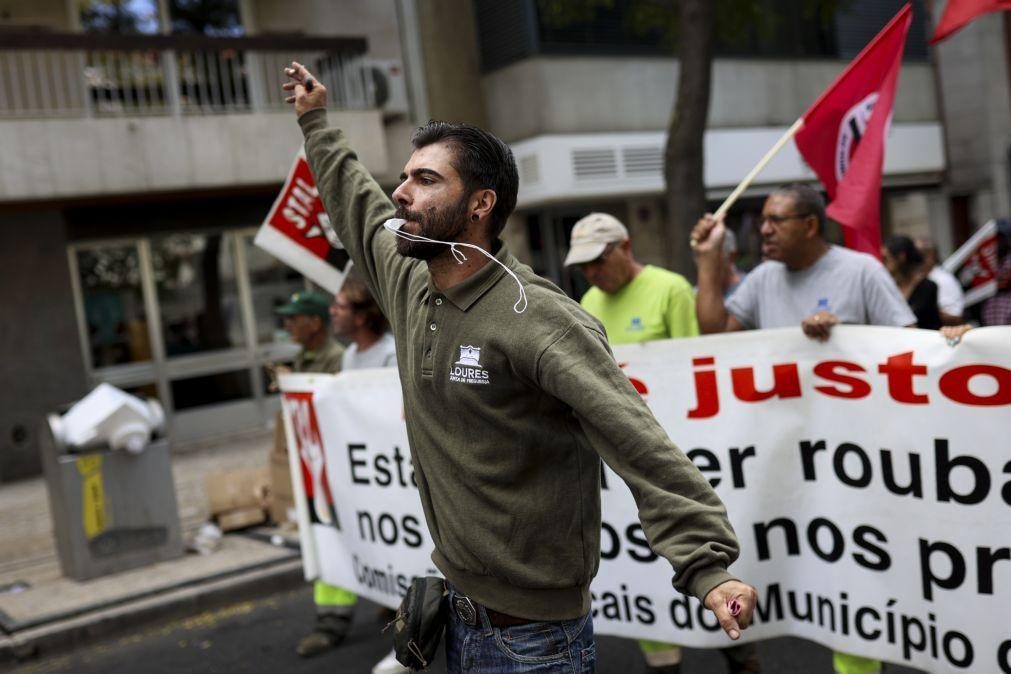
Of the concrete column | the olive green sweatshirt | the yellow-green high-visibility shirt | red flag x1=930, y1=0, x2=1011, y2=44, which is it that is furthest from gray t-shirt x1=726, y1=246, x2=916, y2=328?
the concrete column

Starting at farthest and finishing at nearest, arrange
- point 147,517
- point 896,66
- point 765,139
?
point 765,139 → point 147,517 → point 896,66

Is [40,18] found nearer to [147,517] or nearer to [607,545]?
[147,517]

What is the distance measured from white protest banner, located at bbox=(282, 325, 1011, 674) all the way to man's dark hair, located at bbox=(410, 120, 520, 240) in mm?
1749

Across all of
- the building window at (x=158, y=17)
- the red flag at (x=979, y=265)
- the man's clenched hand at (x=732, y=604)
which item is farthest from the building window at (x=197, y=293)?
the man's clenched hand at (x=732, y=604)

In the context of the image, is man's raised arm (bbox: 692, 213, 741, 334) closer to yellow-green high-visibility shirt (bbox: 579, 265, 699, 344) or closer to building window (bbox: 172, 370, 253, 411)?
yellow-green high-visibility shirt (bbox: 579, 265, 699, 344)

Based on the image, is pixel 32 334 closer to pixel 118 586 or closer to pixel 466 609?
pixel 118 586

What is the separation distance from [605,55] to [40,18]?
7.38 metres

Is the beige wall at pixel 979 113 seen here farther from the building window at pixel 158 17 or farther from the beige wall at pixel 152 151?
the building window at pixel 158 17

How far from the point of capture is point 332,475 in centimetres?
522

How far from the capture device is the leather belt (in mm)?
2441

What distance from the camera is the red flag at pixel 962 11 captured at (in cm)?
527

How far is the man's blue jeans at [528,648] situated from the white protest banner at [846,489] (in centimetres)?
156

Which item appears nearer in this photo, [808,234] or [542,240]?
[808,234]

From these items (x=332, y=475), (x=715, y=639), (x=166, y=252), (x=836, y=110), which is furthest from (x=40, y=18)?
(x=715, y=639)
